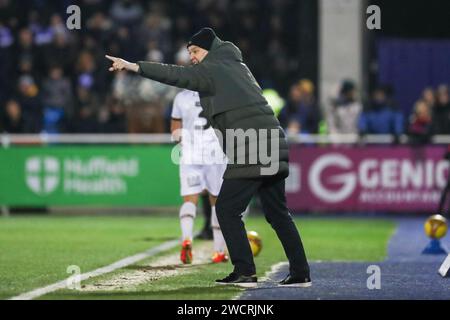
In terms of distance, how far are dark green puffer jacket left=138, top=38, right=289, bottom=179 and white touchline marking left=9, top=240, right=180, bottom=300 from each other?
1.83 metres

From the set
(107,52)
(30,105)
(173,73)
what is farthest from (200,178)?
(107,52)

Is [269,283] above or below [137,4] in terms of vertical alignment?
below

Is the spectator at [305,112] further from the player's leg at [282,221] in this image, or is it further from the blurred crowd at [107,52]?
the player's leg at [282,221]

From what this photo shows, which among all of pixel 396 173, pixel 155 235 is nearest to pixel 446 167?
pixel 396 173

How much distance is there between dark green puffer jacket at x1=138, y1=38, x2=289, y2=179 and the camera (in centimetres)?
1098

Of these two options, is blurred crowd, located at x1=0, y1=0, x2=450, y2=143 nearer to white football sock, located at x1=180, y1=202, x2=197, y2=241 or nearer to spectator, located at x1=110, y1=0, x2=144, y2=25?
spectator, located at x1=110, y1=0, x2=144, y2=25

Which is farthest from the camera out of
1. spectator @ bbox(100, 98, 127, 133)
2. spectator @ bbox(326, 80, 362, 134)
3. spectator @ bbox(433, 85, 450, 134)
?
spectator @ bbox(100, 98, 127, 133)

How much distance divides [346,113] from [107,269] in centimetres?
1085

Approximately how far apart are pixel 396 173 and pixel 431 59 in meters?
7.54

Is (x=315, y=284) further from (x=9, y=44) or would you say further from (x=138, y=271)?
(x=9, y=44)

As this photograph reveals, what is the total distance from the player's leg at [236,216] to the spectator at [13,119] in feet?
42.6

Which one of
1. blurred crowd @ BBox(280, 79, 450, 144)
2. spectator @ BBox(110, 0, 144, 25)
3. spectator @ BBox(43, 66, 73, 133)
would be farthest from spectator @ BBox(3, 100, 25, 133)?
blurred crowd @ BBox(280, 79, 450, 144)

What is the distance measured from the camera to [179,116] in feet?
47.9

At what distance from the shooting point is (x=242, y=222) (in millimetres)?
11102
